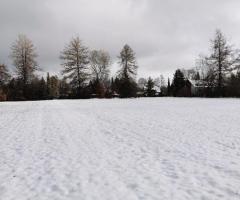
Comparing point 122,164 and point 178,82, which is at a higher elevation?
point 178,82

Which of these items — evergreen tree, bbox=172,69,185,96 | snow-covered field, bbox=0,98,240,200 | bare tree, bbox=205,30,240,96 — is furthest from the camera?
evergreen tree, bbox=172,69,185,96

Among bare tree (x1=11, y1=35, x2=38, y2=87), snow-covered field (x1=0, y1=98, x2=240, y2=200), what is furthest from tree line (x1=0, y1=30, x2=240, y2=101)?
snow-covered field (x1=0, y1=98, x2=240, y2=200)

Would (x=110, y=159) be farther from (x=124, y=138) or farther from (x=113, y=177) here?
(x=124, y=138)

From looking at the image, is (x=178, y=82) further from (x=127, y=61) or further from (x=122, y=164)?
(x=122, y=164)

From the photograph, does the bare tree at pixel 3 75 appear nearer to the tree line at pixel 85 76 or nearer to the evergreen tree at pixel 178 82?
the tree line at pixel 85 76

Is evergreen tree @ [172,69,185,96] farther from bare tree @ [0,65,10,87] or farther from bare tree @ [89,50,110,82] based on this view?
bare tree @ [0,65,10,87]

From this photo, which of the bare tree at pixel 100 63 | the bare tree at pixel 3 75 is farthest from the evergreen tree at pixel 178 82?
the bare tree at pixel 3 75

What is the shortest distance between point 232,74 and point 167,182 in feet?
153

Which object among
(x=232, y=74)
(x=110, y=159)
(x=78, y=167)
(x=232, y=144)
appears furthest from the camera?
(x=232, y=74)

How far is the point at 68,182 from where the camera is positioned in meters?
5.78

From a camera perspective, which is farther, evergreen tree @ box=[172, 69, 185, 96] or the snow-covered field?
evergreen tree @ box=[172, 69, 185, 96]

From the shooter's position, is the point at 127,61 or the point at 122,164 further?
the point at 127,61

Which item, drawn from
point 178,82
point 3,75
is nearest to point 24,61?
point 3,75

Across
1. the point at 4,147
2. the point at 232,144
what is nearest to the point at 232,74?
the point at 232,144
